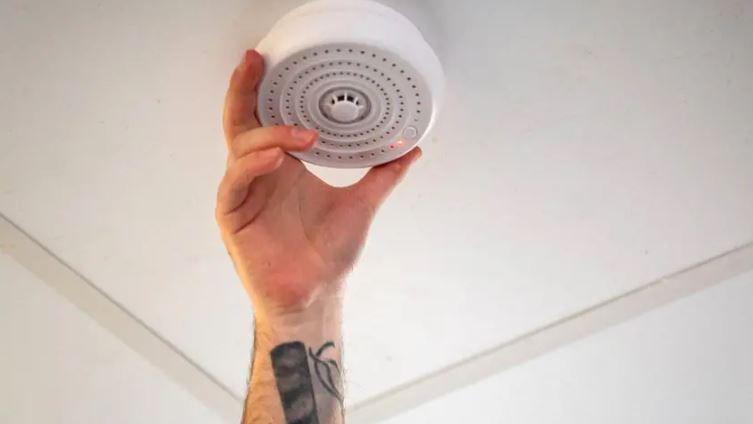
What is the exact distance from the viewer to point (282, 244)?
0.79m

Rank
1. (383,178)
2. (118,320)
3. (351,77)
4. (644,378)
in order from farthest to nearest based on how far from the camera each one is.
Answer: (644,378) < (118,320) < (383,178) < (351,77)

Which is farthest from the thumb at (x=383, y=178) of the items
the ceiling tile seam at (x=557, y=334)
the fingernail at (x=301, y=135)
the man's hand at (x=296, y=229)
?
the ceiling tile seam at (x=557, y=334)

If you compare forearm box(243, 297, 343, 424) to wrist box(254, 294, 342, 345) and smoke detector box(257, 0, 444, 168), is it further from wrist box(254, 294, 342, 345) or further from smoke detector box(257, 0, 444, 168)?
smoke detector box(257, 0, 444, 168)

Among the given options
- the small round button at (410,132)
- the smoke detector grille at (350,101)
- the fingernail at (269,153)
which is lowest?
the fingernail at (269,153)

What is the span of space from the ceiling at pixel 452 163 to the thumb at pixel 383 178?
49mm

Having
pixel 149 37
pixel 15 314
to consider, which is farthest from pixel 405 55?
pixel 15 314

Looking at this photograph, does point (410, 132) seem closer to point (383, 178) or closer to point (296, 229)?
point (383, 178)

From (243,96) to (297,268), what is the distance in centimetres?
22

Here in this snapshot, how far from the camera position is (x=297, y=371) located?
804 millimetres

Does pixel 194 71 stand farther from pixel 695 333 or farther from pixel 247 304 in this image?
pixel 695 333

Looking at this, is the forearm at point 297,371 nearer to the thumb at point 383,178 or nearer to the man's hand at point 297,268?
the man's hand at point 297,268

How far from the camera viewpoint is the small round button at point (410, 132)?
687 mm

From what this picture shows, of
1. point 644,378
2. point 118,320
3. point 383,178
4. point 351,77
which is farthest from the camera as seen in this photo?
point 644,378

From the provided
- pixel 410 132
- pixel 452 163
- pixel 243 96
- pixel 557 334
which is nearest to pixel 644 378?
pixel 557 334
